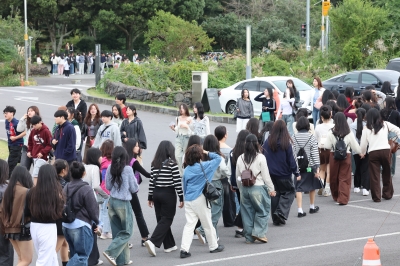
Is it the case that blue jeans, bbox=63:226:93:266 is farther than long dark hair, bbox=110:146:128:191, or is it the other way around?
long dark hair, bbox=110:146:128:191

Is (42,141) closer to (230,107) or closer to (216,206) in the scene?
(216,206)

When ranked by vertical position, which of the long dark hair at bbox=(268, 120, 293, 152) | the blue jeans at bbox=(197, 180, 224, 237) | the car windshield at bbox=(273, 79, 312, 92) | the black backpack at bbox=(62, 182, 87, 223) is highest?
the car windshield at bbox=(273, 79, 312, 92)

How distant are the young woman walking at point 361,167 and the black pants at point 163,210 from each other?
5374 mm

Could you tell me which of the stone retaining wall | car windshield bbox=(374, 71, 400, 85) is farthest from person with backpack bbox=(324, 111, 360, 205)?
the stone retaining wall

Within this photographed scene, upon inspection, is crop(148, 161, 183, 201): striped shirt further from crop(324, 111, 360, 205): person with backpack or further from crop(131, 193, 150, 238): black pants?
crop(324, 111, 360, 205): person with backpack

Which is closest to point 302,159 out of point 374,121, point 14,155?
point 374,121

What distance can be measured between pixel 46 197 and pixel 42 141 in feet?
17.8

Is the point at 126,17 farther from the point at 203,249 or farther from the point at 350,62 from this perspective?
the point at 203,249

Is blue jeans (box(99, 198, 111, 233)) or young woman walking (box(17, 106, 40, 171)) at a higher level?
young woman walking (box(17, 106, 40, 171))

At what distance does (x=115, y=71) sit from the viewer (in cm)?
3456

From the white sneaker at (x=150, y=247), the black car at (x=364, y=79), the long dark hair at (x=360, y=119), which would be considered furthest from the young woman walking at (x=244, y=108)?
the white sneaker at (x=150, y=247)

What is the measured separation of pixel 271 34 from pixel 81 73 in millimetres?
14034

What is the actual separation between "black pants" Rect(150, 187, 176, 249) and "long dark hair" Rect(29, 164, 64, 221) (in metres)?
2.19

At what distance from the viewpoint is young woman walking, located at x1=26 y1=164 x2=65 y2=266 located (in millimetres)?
8633
